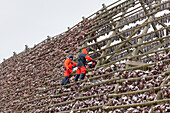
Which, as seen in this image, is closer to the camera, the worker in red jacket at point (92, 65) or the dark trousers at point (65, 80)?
the worker in red jacket at point (92, 65)

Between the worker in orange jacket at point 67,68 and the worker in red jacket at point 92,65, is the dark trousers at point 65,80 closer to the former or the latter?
the worker in orange jacket at point 67,68

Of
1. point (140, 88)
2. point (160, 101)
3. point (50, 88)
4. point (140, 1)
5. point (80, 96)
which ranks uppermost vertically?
point (140, 1)

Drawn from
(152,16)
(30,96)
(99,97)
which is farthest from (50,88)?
(152,16)

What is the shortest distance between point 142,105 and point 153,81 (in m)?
0.76

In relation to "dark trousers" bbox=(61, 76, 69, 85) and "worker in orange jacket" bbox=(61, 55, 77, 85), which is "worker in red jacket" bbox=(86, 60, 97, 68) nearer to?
"worker in orange jacket" bbox=(61, 55, 77, 85)

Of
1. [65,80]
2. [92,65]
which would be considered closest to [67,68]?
[65,80]

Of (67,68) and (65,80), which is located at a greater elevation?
(67,68)

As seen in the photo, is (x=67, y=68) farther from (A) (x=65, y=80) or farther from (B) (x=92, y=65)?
(B) (x=92, y=65)

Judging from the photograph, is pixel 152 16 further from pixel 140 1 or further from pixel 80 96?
pixel 80 96

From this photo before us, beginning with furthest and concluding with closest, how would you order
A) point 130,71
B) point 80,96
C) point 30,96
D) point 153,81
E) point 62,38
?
point 62,38 < point 30,96 < point 80,96 < point 130,71 < point 153,81

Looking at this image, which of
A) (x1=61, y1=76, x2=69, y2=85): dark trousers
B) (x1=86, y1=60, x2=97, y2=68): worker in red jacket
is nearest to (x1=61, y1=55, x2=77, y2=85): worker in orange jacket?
(x1=61, y1=76, x2=69, y2=85): dark trousers

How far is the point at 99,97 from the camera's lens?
7773 millimetres

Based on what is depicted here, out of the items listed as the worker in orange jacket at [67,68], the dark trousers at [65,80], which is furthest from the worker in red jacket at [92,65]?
the dark trousers at [65,80]

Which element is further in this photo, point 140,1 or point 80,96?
point 140,1
